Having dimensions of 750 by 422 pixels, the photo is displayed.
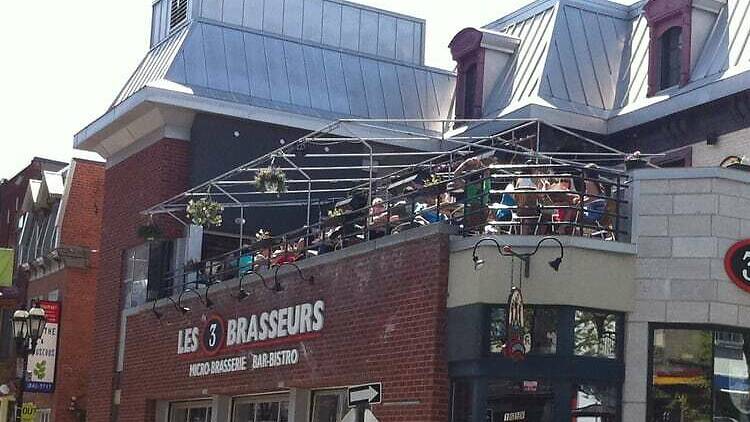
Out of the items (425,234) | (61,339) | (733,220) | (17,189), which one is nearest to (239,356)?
(425,234)

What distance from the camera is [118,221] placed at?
29828mm

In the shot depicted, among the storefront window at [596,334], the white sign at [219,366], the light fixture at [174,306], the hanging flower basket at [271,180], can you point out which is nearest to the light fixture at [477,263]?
the storefront window at [596,334]

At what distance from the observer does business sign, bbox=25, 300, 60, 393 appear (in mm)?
34594

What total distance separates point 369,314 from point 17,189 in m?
32.5

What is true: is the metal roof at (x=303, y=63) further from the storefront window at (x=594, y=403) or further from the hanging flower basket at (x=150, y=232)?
the storefront window at (x=594, y=403)

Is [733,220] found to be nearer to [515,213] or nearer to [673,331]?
[673,331]

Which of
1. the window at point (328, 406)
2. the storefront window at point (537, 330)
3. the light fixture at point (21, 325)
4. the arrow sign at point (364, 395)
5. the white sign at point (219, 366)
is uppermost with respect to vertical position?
the light fixture at point (21, 325)

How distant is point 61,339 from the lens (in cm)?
3550

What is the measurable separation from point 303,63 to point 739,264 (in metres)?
15.4

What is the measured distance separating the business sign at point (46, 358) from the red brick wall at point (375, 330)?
1250 cm

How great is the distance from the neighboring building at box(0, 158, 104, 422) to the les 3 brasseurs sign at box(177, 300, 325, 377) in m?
10.1

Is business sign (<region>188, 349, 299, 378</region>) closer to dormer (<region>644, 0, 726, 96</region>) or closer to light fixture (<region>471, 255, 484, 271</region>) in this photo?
light fixture (<region>471, 255, 484, 271</region>)

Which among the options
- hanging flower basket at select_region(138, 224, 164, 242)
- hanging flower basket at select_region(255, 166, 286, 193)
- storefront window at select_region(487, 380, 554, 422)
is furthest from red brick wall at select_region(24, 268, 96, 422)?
storefront window at select_region(487, 380, 554, 422)

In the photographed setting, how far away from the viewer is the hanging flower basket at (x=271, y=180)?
22.2 meters
